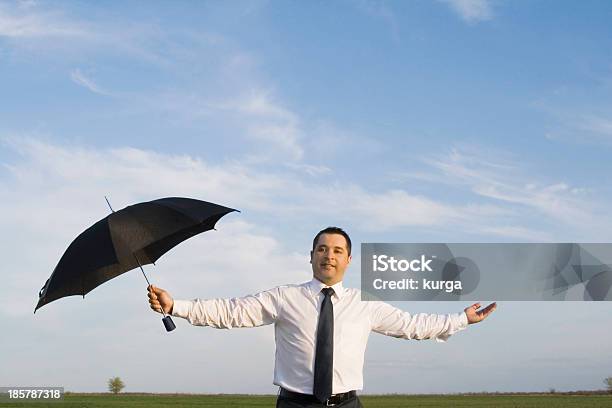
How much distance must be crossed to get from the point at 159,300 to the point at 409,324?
2336 millimetres

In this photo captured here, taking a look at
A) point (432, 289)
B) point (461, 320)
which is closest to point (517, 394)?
point (432, 289)

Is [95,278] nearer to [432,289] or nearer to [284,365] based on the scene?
[284,365]

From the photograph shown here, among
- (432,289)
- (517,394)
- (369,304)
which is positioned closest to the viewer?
(369,304)

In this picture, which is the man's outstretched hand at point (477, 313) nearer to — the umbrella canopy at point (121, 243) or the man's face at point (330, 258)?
the man's face at point (330, 258)

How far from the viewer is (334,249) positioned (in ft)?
22.7

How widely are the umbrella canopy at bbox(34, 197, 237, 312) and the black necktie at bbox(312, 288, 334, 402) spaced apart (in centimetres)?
147

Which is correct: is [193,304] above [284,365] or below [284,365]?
above

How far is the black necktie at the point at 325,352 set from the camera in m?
6.62

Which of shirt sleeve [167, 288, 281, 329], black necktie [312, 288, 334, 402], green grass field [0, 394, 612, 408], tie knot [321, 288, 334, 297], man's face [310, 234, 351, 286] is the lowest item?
green grass field [0, 394, 612, 408]

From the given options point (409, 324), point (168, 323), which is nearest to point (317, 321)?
point (409, 324)

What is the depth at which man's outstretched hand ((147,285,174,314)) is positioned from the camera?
6.62 metres

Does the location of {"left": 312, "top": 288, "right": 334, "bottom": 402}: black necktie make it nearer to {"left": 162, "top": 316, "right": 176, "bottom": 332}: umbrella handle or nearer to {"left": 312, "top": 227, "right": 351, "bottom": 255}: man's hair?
{"left": 312, "top": 227, "right": 351, "bottom": 255}: man's hair

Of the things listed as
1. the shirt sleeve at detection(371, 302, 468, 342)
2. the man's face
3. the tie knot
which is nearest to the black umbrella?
the man's face

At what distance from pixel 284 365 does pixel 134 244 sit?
68.8 inches
